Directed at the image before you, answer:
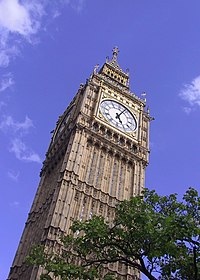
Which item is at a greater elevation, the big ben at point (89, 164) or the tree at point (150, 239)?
the big ben at point (89, 164)

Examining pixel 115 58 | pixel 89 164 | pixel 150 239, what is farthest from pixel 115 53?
Result: pixel 150 239

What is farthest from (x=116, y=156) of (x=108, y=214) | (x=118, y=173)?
(x=108, y=214)

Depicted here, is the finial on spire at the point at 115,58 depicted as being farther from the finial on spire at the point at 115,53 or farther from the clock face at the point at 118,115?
the clock face at the point at 118,115

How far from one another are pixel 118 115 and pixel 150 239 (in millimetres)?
41966

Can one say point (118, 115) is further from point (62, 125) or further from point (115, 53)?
point (115, 53)

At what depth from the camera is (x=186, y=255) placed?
16375 millimetres

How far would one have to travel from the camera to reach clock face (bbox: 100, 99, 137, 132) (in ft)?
184

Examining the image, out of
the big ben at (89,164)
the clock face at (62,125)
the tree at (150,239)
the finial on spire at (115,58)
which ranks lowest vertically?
the tree at (150,239)

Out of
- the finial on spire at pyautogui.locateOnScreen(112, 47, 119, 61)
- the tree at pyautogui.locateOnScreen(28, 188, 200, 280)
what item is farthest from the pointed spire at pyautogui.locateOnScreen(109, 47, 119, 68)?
the tree at pyautogui.locateOnScreen(28, 188, 200, 280)

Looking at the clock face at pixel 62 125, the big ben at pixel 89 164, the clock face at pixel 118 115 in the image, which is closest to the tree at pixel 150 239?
the big ben at pixel 89 164

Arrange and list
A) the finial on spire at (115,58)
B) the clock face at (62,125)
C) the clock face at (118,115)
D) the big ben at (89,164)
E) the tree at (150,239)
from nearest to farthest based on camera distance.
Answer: the tree at (150,239)
the big ben at (89,164)
the clock face at (118,115)
the clock face at (62,125)
the finial on spire at (115,58)

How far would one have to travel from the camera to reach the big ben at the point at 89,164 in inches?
1633

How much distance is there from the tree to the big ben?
19055mm

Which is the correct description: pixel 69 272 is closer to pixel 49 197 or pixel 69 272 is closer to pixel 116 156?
pixel 49 197
